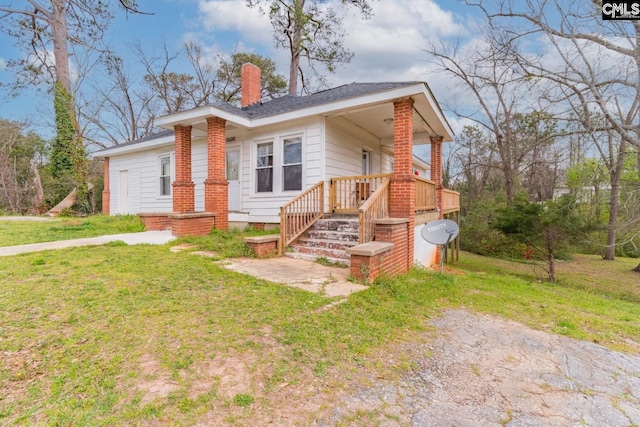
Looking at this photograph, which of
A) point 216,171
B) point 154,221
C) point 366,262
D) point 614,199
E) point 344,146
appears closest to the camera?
point 366,262

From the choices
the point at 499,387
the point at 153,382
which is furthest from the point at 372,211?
the point at 153,382

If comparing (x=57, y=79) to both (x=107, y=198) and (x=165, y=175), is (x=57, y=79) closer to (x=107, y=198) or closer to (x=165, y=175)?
(x=107, y=198)

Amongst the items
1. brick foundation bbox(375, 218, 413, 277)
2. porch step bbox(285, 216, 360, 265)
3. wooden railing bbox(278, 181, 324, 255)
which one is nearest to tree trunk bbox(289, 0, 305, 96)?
wooden railing bbox(278, 181, 324, 255)

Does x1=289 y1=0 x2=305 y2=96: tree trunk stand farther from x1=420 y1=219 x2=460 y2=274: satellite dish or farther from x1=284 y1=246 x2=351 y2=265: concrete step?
x1=420 y1=219 x2=460 y2=274: satellite dish

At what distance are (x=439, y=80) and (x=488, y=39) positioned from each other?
7258 mm

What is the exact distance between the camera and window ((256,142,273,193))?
8.89m

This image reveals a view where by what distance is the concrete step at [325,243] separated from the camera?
6004 millimetres

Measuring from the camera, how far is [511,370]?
8.66ft

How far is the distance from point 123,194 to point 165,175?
10.4ft

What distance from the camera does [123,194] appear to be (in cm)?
1317

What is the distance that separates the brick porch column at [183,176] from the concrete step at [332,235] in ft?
12.7

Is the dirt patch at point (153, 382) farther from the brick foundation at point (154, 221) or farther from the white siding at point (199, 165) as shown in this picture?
the white siding at point (199, 165)

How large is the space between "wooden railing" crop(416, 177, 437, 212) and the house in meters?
0.03

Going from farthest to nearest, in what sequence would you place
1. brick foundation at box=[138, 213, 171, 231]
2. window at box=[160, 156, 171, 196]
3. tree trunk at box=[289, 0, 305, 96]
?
tree trunk at box=[289, 0, 305, 96], window at box=[160, 156, 171, 196], brick foundation at box=[138, 213, 171, 231]
